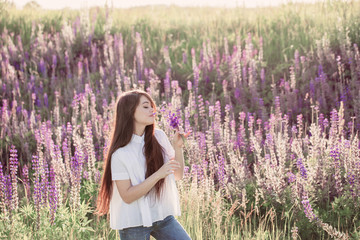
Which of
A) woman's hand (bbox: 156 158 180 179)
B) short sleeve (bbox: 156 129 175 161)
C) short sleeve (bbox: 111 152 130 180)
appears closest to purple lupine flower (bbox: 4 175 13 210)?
short sleeve (bbox: 111 152 130 180)

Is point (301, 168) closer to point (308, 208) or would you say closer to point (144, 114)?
point (308, 208)

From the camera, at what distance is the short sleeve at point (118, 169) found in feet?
9.82

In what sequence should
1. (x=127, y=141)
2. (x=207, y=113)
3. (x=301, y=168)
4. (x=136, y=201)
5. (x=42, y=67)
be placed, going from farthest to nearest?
1. (x=42, y=67)
2. (x=207, y=113)
3. (x=301, y=168)
4. (x=127, y=141)
5. (x=136, y=201)

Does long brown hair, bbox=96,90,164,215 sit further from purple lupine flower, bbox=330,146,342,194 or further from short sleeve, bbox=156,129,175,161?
purple lupine flower, bbox=330,146,342,194

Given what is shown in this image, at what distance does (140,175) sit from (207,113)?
4207 millimetres

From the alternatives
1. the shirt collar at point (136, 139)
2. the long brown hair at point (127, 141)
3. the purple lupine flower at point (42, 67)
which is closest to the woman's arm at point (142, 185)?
the long brown hair at point (127, 141)

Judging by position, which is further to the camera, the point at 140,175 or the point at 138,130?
the point at 138,130

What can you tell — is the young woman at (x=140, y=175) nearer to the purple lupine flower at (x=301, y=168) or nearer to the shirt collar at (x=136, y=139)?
the shirt collar at (x=136, y=139)

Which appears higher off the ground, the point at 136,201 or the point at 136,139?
the point at 136,139

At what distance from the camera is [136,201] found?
3.00m

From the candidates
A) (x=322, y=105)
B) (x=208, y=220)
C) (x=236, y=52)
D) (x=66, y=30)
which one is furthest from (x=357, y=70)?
(x=66, y=30)

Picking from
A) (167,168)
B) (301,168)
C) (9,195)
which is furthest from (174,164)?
(9,195)

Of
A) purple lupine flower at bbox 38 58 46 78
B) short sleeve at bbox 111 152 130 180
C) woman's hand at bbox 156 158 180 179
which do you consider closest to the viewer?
woman's hand at bbox 156 158 180 179

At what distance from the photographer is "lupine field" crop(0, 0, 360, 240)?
4359 millimetres
